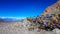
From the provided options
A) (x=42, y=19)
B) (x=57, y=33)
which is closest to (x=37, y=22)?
(x=42, y=19)

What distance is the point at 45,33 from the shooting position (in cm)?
540

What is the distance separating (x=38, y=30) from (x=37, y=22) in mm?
738

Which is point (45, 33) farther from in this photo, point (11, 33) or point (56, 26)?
point (11, 33)

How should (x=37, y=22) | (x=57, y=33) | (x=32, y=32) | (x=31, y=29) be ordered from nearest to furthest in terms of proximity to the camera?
(x=57, y=33)
(x=32, y=32)
(x=31, y=29)
(x=37, y=22)

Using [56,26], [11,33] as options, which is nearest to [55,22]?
[56,26]

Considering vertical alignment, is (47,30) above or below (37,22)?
below

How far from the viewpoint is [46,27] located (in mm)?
5961

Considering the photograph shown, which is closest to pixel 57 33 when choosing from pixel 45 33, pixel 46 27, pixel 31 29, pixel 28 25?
pixel 45 33

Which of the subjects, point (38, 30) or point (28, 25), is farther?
point (28, 25)

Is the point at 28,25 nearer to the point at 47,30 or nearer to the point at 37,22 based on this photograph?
the point at 37,22

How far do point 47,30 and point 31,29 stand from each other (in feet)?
1.97

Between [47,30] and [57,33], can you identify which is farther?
[47,30]

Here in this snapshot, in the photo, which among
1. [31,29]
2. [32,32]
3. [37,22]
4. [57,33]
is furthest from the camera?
[37,22]

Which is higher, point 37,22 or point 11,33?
point 37,22
